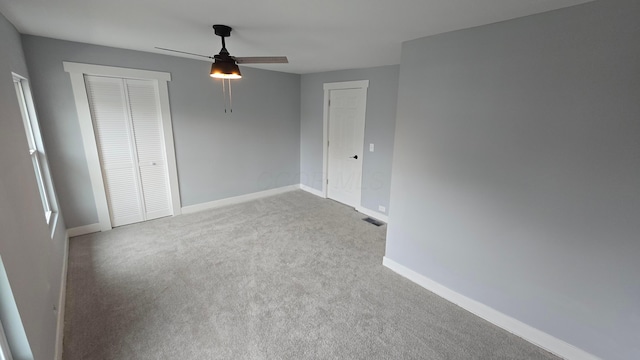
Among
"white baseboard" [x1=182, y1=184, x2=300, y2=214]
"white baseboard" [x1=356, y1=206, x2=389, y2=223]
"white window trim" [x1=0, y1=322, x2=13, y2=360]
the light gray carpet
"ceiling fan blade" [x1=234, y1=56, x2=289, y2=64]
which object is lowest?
the light gray carpet

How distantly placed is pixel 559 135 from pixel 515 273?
104 cm

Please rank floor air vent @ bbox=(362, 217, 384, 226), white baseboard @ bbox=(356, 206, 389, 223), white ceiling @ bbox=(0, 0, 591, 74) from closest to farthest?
white ceiling @ bbox=(0, 0, 591, 74)
floor air vent @ bbox=(362, 217, 384, 226)
white baseboard @ bbox=(356, 206, 389, 223)

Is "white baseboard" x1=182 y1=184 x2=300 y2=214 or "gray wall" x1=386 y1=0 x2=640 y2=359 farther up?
"gray wall" x1=386 y1=0 x2=640 y2=359

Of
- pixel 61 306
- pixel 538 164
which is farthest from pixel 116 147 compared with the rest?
pixel 538 164

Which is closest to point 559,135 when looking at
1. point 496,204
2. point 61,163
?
point 496,204

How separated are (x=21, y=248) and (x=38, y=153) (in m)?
2.05

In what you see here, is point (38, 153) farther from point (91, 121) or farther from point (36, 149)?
point (91, 121)

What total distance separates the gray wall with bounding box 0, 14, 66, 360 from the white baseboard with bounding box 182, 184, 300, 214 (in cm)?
196

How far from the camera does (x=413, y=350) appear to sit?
1.83 m

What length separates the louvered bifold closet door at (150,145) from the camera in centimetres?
344

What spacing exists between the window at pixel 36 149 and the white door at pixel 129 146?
0.52m

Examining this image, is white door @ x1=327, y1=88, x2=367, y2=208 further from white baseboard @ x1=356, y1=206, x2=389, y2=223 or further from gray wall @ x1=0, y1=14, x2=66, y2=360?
gray wall @ x1=0, y1=14, x2=66, y2=360

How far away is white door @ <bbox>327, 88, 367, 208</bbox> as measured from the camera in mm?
4207

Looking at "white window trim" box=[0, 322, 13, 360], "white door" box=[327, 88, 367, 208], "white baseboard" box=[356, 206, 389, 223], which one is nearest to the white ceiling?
"white door" box=[327, 88, 367, 208]
